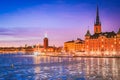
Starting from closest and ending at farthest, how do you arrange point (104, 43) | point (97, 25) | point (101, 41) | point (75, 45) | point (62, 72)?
point (62, 72)
point (104, 43)
point (101, 41)
point (97, 25)
point (75, 45)

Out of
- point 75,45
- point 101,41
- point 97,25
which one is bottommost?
point 75,45

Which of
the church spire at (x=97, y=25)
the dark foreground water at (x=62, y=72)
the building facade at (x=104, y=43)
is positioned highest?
the church spire at (x=97, y=25)

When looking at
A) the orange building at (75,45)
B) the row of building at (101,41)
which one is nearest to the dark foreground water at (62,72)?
the row of building at (101,41)

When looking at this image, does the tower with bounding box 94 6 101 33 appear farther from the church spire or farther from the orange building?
the orange building

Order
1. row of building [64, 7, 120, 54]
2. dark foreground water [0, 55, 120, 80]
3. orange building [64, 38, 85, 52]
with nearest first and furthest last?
dark foreground water [0, 55, 120, 80]
row of building [64, 7, 120, 54]
orange building [64, 38, 85, 52]

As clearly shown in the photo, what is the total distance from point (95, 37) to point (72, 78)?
10285 cm

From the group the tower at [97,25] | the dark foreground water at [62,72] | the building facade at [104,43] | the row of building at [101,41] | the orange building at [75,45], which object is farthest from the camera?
the orange building at [75,45]

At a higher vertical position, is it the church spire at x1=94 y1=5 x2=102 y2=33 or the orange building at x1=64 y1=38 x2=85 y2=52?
the church spire at x1=94 y1=5 x2=102 y2=33

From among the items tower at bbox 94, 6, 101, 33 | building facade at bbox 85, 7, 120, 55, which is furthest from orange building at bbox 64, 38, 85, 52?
building facade at bbox 85, 7, 120, 55

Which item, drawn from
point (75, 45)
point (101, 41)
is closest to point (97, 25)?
point (101, 41)

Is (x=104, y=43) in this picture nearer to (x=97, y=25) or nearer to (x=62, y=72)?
(x=97, y=25)

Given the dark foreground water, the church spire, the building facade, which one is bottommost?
the dark foreground water

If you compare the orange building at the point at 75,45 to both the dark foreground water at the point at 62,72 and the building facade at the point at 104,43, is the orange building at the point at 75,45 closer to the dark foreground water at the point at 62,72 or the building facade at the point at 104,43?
the building facade at the point at 104,43

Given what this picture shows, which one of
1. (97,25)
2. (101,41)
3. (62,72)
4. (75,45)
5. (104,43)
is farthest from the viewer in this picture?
(75,45)
